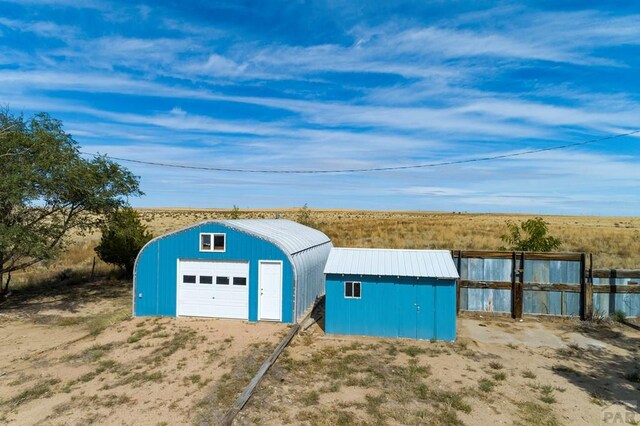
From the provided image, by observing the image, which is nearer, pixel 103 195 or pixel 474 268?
pixel 474 268

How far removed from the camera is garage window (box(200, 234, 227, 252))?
1642cm

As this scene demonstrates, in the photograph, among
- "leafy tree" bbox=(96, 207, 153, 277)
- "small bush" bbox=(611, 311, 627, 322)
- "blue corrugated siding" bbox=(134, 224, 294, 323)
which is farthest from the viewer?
"leafy tree" bbox=(96, 207, 153, 277)

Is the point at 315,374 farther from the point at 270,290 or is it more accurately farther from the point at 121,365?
the point at 270,290

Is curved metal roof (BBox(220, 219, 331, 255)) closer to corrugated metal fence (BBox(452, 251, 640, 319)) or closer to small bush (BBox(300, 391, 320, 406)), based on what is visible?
corrugated metal fence (BBox(452, 251, 640, 319))

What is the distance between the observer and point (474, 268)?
1684 cm

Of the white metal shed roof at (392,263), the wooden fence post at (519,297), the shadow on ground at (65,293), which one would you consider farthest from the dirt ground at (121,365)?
the wooden fence post at (519,297)

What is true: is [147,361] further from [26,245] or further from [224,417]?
[26,245]

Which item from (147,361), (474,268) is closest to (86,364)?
(147,361)

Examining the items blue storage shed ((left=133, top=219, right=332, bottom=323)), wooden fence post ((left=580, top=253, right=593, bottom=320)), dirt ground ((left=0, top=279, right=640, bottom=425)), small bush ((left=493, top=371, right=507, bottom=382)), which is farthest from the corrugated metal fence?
blue storage shed ((left=133, top=219, right=332, bottom=323))

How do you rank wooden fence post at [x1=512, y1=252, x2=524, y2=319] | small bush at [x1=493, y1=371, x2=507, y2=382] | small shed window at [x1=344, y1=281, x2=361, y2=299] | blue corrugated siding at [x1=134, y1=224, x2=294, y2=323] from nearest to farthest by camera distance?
small bush at [x1=493, y1=371, x2=507, y2=382], small shed window at [x1=344, y1=281, x2=361, y2=299], blue corrugated siding at [x1=134, y1=224, x2=294, y2=323], wooden fence post at [x1=512, y1=252, x2=524, y2=319]

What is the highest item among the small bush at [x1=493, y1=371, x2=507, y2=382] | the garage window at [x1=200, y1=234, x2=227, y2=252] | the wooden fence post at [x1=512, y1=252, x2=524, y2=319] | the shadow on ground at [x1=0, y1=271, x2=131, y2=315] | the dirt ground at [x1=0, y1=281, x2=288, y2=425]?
the garage window at [x1=200, y1=234, x2=227, y2=252]

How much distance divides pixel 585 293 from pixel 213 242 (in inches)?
574

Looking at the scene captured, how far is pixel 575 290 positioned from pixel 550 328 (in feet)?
7.03

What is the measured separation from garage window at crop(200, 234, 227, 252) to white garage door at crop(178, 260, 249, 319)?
1.85 ft
